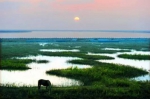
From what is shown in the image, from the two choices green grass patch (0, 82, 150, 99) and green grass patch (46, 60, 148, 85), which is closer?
green grass patch (0, 82, 150, 99)

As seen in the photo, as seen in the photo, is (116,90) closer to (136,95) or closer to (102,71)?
(136,95)

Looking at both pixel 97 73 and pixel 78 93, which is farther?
pixel 97 73

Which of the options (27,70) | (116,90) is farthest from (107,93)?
(27,70)

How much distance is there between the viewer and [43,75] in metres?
18.5

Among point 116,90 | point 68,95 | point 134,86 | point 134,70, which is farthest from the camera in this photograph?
point 134,70

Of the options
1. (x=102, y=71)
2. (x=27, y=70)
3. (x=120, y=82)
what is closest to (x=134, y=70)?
(x=102, y=71)

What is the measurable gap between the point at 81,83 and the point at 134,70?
574 cm

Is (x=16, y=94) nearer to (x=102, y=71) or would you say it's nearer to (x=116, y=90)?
(x=116, y=90)

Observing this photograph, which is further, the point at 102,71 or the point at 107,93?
the point at 102,71

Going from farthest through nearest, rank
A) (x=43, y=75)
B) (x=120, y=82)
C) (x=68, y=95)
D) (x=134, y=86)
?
(x=43, y=75) < (x=120, y=82) < (x=134, y=86) < (x=68, y=95)

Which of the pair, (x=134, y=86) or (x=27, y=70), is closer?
(x=134, y=86)

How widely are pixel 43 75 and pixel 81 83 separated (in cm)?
375

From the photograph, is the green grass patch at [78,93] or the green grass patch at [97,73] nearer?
the green grass patch at [78,93]

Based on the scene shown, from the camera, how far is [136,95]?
12.1 metres
